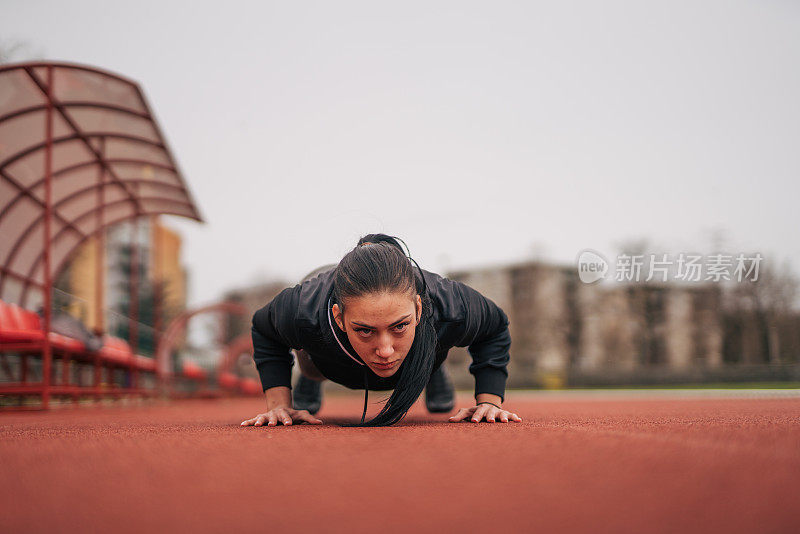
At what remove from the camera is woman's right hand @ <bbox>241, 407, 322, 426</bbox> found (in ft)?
11.9

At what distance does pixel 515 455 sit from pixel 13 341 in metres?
7.67

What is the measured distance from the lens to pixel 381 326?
2914 millimetres

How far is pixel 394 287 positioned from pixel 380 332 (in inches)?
8.3

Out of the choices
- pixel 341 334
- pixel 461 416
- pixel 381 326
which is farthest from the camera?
pixel 461 416

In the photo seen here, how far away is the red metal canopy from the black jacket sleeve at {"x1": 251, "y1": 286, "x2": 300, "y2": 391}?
4.78m

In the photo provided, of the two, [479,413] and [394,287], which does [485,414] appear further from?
[394,287]

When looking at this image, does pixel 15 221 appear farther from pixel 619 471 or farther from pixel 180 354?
pixel 180 354

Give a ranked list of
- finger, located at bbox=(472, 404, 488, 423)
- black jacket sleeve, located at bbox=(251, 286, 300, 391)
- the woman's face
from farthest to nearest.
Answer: black jacket sleeve, located at bbox=(251, 286, 300, 391), finger, located at bbox=(472, 404, 488, 423), the woman's face

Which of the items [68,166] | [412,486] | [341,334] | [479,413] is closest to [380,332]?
[341,334]

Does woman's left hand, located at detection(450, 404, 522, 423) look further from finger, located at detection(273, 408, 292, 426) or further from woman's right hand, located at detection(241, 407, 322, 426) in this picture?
finger, located at detection(273, 408, 292, 426)

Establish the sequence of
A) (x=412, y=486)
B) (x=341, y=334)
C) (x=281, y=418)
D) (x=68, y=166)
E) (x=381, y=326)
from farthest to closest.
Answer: (x=68, y=166)
(x=281, y=418)
(x=341, y=334)
(x=381, y=326)
(x=412, y=486)

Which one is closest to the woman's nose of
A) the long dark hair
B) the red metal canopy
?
the long dark hair

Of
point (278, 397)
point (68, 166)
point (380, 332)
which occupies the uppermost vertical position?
point (68, 166)

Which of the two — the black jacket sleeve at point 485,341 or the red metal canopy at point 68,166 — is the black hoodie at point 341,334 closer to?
the black jacket sleeve at point 485,341
